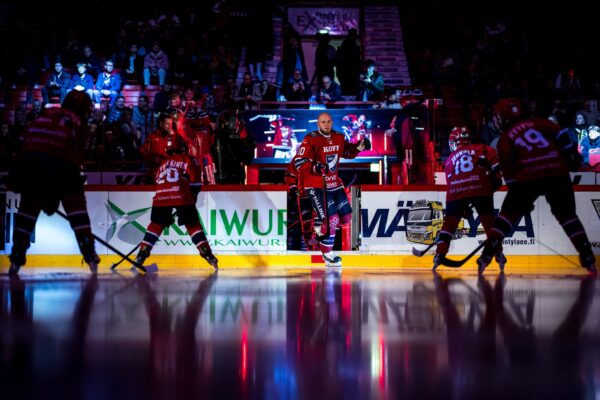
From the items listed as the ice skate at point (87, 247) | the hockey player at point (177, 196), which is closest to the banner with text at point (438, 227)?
the hockey player at point (177, 196)

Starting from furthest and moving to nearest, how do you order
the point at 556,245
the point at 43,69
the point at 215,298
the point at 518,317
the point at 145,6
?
the point at 145,6 < the point at 43,69 < the point at 556,245 < the point at 215,298 < the point at 518,317

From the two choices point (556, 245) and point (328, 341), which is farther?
point (556, 245)

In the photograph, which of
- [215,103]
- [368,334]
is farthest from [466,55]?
[368,334]

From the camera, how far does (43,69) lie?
1925 centimetres

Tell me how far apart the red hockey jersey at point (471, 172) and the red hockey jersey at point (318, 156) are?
189 centimetres

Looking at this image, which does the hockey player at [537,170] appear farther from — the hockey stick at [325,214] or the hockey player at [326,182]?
the hockey stick at [325,214]

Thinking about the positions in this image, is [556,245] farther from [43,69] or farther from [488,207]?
[43,69]

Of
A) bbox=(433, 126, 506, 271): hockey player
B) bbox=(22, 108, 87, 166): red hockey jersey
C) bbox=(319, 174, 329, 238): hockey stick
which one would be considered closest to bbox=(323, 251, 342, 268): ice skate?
bbox=(319, 174, 329, 238): hockey stick

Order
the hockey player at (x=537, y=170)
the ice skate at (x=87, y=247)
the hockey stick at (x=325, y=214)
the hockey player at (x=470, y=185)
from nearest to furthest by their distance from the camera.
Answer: the ice skate at (x=87, y=247) < the hockey player at (x=537, y=170) < the hockey player at (x=470, y=185) < the hockey stick at (x=325, y=214)

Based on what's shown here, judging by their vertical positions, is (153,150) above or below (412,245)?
above

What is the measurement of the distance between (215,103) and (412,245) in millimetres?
6322

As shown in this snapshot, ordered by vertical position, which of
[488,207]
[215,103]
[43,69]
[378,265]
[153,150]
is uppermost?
[43,69]

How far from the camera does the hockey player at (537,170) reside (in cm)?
820

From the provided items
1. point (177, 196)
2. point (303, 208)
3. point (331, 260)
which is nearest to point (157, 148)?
point (177, 196)
